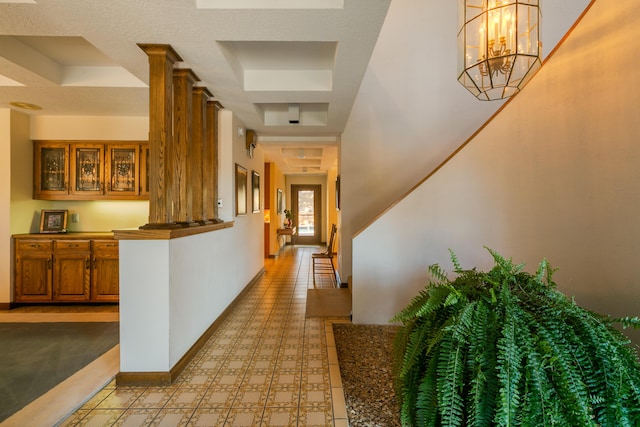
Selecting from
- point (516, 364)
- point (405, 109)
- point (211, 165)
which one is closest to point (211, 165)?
point (211, 165)

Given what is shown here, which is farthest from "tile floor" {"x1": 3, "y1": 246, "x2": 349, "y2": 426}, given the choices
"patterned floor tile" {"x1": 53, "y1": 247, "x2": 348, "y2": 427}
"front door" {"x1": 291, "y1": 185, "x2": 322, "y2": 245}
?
"front door" {"x1": 291, "y1": 185, "x2": 322, "y2": 245}

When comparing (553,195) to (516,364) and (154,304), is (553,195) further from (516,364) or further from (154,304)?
(154,304)

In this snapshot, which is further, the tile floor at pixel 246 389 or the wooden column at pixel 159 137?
the wooden column at pixel 159 137

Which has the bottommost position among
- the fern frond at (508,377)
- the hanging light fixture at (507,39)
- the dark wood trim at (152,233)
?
the fern frond at (508,377)

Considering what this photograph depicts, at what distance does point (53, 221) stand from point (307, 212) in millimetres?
8036

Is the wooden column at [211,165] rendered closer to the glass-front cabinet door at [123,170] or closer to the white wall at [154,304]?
the white wall at [154,304]

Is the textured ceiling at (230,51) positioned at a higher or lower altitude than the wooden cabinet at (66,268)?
higher

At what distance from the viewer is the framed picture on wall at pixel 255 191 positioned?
203 inches

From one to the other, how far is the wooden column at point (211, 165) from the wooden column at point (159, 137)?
3.18 ft

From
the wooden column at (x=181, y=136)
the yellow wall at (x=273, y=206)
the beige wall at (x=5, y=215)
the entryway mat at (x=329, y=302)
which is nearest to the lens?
the wooden column at (x=181, y=136)

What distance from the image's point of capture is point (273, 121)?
450 centimetres

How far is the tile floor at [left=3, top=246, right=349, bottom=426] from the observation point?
6.11 ft

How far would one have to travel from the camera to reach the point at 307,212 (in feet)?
38.1

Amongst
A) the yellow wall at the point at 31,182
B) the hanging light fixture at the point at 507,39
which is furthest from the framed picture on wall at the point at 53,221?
the hanging light fixture at the point at 507,39
